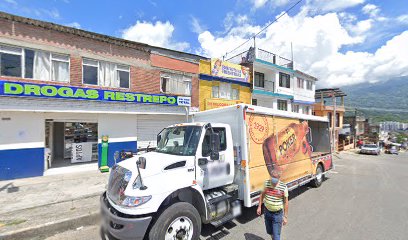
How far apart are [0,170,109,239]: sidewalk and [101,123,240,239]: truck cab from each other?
1.75 m

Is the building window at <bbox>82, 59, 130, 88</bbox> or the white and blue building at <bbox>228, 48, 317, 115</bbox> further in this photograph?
the white and blue building at <bbox>228, 48, 317, 115</bbox>

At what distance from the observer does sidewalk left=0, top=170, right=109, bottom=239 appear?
4754 mm

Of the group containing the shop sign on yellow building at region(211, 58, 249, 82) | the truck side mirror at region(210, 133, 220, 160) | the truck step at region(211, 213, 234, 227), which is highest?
the shop sign on yellow building at region(211, 58, 249, 82)

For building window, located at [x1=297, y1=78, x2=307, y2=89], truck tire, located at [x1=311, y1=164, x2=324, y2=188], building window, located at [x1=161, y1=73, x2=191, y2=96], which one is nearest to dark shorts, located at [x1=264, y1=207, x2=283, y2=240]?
truck tire, located at [x1=311, y1=164, x2=324, y2=188]

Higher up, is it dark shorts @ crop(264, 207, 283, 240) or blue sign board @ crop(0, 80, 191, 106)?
blue sign board @ crop(0, 80, 191, 106)

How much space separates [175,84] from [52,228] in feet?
38.9

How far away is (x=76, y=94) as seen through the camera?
10.4 metres

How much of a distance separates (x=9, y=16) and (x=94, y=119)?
595 cm

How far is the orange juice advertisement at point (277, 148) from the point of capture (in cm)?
539

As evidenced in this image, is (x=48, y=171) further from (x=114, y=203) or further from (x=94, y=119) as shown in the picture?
(x=114, y=203)

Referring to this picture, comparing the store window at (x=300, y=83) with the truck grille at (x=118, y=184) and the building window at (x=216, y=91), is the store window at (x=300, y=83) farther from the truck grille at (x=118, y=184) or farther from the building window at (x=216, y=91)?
the truck grille at (x=118, y=184)

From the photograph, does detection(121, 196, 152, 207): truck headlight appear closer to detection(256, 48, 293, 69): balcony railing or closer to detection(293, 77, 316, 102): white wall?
detection(256, 48, 293, 69): balcony railing

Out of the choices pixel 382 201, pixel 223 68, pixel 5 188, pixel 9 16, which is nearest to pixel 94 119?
pixel 5 188

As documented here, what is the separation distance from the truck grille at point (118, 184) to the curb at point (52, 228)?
1909 millimetres
